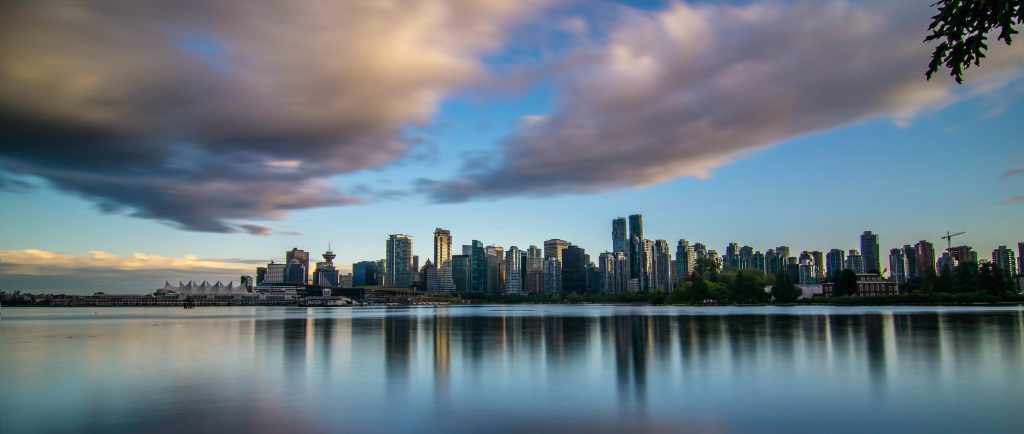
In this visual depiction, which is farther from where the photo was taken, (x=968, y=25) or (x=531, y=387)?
(x=531, y=387)

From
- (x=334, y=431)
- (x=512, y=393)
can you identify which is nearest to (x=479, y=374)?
(x=512, y=393)

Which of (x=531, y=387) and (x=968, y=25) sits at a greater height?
(x=968, y=25)

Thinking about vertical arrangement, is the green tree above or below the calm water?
above

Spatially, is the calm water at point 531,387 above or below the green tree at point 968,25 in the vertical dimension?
below

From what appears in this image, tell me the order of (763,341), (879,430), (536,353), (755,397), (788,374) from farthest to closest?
(763,341)
(536,353)
(788,374)
(755,397)
(879,430)

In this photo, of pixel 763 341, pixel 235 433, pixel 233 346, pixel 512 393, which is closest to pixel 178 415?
pixel 235 433

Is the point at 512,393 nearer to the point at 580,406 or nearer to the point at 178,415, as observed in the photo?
the point at 580,406

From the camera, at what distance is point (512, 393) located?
2805 centimetres

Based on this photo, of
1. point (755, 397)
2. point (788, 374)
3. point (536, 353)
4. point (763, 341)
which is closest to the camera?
point (755, 397)

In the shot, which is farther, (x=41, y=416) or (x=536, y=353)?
(x=536, y=353)

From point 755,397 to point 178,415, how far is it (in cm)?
2287

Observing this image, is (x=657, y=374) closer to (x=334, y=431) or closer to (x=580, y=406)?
(x=580, y=406)

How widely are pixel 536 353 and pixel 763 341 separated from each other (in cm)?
2029

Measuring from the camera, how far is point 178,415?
23891 mm
